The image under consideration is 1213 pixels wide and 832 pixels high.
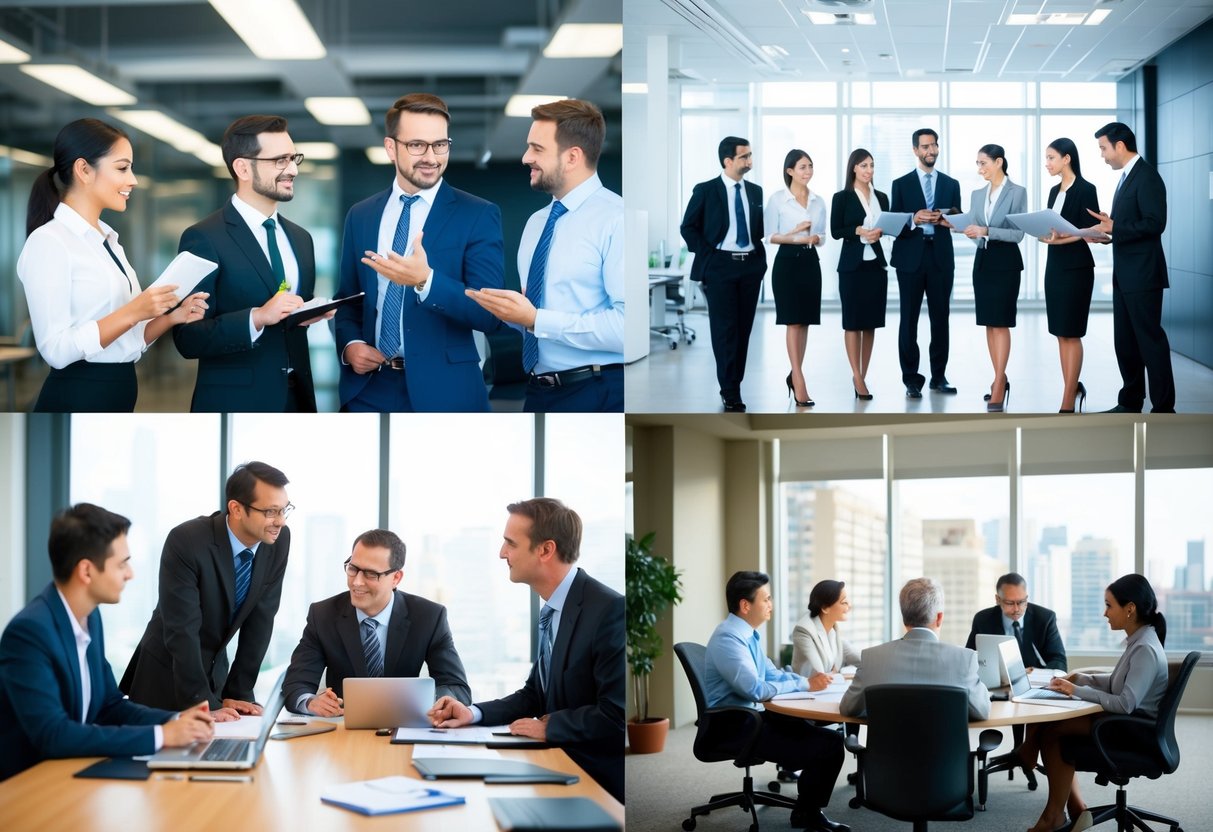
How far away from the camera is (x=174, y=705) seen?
5.38m

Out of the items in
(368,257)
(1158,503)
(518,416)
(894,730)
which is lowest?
(894,730)

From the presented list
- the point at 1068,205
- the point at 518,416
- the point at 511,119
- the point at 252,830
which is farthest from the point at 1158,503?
the point at 252,830

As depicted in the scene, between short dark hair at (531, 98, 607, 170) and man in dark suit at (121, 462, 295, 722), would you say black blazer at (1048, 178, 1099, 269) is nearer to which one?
short dark hair at (531, 98, 607, 170)

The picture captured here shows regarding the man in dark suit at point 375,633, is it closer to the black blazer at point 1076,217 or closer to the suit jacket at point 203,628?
the suit jacket at point 203,628

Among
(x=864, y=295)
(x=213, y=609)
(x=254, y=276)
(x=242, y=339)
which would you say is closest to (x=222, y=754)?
(x=213, y=609)

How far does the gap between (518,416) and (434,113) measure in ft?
4.69

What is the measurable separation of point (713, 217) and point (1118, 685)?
2825 millimetres

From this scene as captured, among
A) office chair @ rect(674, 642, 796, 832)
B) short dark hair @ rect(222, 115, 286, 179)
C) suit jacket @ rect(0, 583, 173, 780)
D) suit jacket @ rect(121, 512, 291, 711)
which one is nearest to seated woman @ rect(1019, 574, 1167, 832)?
office chair @ rect(674, 642, 796, 832)

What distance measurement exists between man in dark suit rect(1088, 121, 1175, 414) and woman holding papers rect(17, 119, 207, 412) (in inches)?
164

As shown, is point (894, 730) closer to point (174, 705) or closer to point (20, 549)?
point (174, 705)

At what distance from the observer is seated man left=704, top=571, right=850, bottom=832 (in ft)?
19.3

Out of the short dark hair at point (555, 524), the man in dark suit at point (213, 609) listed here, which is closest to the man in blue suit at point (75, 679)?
the man in dark suit at point (213, 609)

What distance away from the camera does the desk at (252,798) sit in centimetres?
364

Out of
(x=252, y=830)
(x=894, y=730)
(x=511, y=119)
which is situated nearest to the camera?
(x=252, y=830)
